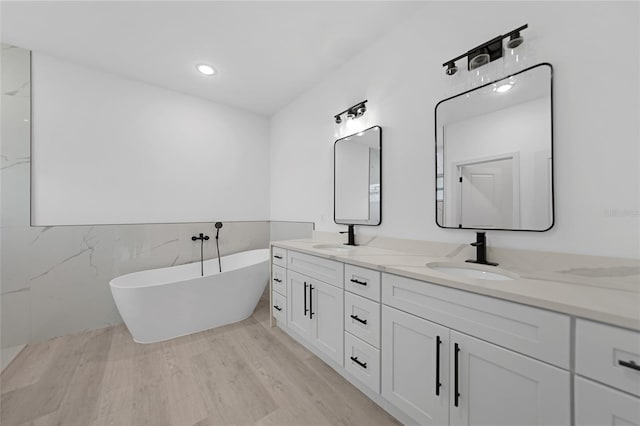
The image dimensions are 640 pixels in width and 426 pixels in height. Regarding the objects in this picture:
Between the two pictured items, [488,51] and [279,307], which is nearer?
[488,51]

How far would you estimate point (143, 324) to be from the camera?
205 cm

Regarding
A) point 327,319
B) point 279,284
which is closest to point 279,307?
point 279,284

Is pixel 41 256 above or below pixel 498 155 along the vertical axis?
below

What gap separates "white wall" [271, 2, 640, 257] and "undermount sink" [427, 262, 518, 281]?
0.65 ft

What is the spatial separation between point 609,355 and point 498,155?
3.41 ft

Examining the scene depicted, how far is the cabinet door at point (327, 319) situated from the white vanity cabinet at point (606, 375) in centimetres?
109

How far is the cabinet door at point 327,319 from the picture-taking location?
5.27 ft

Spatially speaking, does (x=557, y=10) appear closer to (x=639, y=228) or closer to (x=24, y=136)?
(x=639, y=228)

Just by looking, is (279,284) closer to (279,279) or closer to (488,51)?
(279,279)

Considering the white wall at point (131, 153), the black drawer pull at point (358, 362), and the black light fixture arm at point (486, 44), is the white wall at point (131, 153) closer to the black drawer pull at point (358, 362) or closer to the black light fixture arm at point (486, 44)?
the black drawer pull at point (358, 362)

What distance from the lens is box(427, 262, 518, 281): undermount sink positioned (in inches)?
48.6

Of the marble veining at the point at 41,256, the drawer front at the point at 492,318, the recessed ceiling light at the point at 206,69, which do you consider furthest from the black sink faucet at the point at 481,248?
the marble veining at the point at 41,256

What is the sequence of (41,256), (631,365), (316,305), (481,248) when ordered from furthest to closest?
(41,256) → (316,305) → (481,248) → (631,365)

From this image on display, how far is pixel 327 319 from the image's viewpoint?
1713 millimetres
